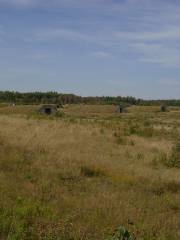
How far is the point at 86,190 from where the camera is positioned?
13023mm

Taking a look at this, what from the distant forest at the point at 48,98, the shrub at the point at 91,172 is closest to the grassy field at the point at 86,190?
the shrub at the point at 91,172

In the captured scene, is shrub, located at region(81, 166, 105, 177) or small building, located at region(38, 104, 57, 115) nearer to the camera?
shrub, located at region(81, 166, 105, 177)

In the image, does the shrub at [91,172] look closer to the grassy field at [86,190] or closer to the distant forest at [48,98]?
the grassy field at [86,190]

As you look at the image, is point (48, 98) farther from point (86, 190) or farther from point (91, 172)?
point (86, 190)

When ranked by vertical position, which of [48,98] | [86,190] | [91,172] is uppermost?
[48,98]

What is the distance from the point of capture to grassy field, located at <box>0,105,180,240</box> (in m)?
8.47

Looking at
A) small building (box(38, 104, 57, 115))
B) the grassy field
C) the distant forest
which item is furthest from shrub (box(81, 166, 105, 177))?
the distant forest

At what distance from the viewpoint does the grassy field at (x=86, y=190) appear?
8469 millimetres

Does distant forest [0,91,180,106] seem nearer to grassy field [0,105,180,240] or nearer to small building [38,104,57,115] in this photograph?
small building [38,104,57,115]

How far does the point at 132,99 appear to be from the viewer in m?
174

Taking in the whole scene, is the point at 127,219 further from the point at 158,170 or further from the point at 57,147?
the point at 57,147

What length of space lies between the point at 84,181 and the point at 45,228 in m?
6.55

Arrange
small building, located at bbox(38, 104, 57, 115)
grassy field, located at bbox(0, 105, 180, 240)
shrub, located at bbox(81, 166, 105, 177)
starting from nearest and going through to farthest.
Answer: grassy field, located at bbox(0, 105, 180, 240) < shrub, located at bbox(81, 166, 105, 177) < small building, located at bbox(38, 104, 57, 115)

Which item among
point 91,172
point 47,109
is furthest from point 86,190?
point 47,109
